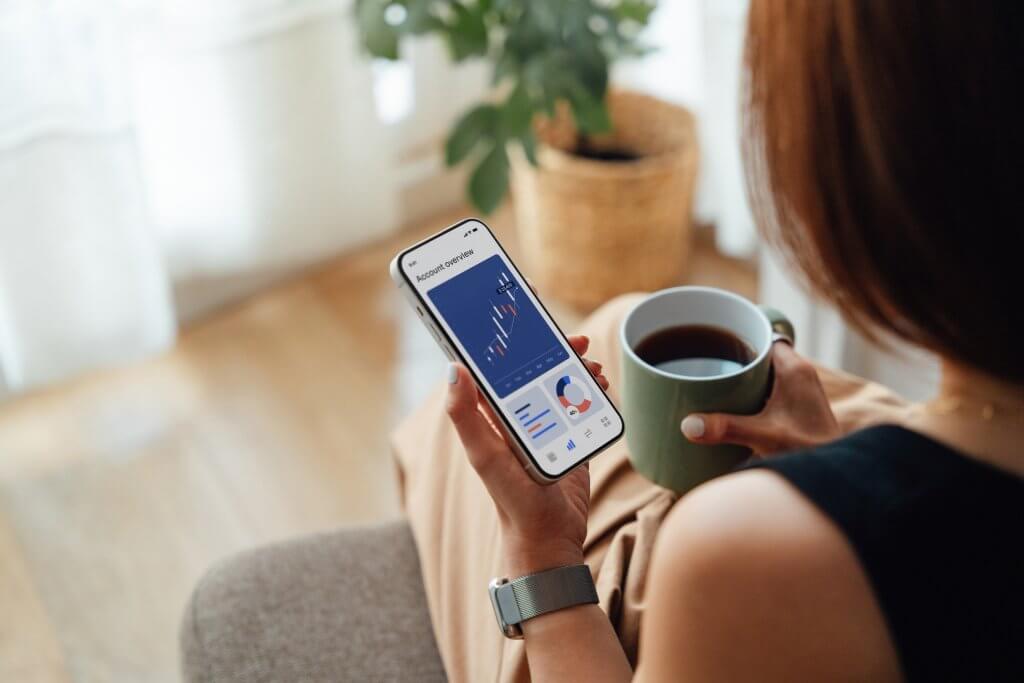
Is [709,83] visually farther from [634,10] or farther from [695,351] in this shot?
[695,351]

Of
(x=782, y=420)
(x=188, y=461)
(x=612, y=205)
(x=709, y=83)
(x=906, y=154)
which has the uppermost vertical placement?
(x=906, y=154)

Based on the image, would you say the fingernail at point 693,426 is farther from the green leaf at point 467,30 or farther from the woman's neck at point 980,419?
the green leaf at point 467,30

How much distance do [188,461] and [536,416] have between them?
1.04m

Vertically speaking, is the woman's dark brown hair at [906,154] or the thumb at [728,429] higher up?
the woman's dark brown hair at [906,154]

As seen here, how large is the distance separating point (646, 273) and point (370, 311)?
1.60ft

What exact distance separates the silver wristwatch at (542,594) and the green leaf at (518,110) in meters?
0.90

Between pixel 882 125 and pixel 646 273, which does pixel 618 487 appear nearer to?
pixel 882 125

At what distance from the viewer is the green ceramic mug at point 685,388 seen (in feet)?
2.38

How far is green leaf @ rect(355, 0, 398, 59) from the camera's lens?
4.57ft

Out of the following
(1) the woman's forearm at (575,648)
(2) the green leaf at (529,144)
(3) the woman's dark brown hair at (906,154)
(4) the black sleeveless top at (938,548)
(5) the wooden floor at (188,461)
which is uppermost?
(3) the woman's dark brown hair at (906,154)

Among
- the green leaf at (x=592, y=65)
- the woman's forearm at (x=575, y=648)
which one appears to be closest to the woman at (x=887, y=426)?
the woman's forearm at (x=575, y=648)

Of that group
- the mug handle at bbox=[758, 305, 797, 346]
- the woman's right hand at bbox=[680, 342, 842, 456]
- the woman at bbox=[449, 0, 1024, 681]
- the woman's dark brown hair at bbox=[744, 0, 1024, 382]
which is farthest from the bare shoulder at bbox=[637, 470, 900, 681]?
the mug handle at bbox=[758, 305, 797, 346]

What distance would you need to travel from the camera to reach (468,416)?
2.27ft

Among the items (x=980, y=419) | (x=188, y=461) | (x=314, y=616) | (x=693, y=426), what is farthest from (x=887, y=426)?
(x=188, y=461)
